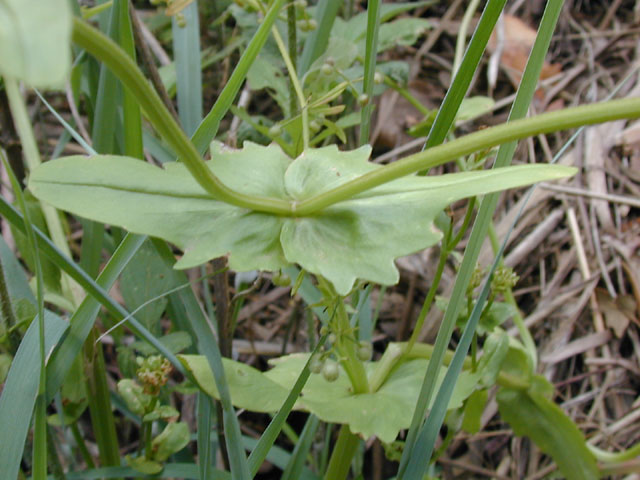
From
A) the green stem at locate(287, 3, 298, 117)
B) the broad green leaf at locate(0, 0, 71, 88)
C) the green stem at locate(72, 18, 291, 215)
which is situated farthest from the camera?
the green stem at locate(287, 3, 298, 117)

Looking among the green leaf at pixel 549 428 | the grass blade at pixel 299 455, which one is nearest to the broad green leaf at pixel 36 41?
the grass blade at pixel 299 455

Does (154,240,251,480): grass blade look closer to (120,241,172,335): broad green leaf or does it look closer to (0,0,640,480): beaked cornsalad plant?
(0,0,640,480): beaked cornsalad plant

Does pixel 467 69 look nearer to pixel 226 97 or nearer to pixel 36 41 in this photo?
pixel 226 97

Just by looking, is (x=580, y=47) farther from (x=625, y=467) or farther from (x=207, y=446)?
(x=207, y=446)

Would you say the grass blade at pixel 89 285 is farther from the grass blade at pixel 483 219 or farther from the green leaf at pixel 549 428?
the green leaf at pixel 549 428

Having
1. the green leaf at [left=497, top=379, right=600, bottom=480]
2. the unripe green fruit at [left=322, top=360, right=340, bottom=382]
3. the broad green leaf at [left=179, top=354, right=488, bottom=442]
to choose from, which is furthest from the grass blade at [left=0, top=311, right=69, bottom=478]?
the green leaf at [left=497, top=379, right=600, bottom=480]
